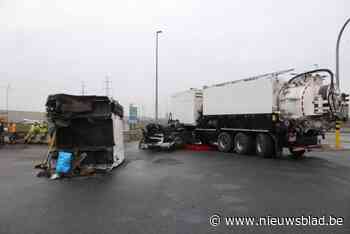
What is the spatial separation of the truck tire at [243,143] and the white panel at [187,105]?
385 centimetres

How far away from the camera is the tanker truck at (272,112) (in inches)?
432

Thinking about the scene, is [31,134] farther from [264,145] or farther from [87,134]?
[264,145]

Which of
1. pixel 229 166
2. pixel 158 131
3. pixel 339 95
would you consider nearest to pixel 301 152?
pixel 339 95

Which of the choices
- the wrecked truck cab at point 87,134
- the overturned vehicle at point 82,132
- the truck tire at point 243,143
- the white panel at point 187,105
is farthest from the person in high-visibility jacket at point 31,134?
the truck tire at point 243,143

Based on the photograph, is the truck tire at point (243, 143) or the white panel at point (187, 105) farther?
the white panel at point (187, 105)

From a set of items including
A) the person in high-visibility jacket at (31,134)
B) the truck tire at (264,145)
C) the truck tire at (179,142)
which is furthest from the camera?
the person in high-visibility jacket at (31,134)

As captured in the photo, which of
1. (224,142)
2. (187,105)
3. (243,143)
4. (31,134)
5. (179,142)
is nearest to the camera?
(243,143)

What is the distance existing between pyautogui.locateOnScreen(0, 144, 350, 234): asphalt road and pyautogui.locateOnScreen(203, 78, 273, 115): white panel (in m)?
3.84

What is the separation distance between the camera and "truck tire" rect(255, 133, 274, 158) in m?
12.0

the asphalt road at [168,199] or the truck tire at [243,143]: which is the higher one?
the truck tire at [243,143]

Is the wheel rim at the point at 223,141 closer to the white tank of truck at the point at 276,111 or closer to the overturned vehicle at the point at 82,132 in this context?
the white tank of truck at the point at 276,111

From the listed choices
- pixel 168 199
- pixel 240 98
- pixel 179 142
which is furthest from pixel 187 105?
pixel 168 199

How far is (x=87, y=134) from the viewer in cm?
924

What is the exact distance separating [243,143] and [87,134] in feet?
24.3
